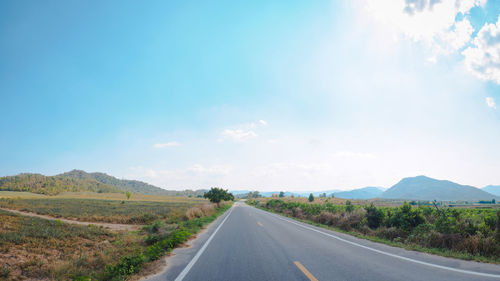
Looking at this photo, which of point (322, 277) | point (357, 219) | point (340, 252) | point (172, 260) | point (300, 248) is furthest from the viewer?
point (357, 219)

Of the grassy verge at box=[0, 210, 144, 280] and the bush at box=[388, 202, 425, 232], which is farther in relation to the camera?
the bush at box=[388, 202, 425, 232]

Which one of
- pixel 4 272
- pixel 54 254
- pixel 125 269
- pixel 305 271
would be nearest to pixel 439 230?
pixel 305 271

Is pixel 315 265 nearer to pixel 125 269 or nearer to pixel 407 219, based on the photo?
pixel 125 269

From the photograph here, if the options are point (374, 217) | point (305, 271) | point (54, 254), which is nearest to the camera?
point (305, 271)

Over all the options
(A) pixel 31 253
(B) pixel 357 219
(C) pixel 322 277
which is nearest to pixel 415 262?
(C) pixel 322 277

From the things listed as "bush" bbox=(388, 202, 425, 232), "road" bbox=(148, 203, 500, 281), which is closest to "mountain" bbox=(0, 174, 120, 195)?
"road" bbox=(148, 203, 500, 281)

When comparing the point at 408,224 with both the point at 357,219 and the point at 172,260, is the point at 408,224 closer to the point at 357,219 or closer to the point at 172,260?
the point at 357,219

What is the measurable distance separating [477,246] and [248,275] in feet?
23.5

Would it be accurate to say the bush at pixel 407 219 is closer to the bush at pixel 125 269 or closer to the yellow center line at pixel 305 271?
the yellow center line at pixel 305 271

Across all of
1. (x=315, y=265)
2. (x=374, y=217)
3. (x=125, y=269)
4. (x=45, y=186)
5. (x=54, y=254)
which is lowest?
(x=45, y=186)

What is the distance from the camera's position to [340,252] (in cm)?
736

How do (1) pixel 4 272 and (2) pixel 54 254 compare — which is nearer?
(1) pixel 4 272

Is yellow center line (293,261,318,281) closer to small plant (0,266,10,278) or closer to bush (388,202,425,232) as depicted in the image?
bush (388,202,425,232)

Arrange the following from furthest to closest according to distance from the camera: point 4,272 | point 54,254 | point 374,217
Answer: point 374,217, point 54,254, point 4,272
